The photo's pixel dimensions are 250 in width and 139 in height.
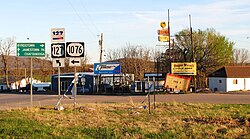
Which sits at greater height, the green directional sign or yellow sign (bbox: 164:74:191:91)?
the green directional sign

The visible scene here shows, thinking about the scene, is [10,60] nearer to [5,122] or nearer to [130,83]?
[130,83]

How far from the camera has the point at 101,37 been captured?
169ft

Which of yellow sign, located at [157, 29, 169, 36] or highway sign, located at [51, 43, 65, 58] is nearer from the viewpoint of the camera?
highway sign, located at [51, 43, 65, 58]

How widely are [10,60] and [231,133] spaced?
218ft

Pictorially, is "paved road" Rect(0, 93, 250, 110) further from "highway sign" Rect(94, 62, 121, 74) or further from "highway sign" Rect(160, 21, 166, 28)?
"highway sign" Rect(160, 21, 166, 28)

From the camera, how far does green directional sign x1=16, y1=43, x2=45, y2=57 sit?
766 inches

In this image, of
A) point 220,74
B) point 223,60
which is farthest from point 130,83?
point 223,60

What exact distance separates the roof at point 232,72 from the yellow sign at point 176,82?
13.8m

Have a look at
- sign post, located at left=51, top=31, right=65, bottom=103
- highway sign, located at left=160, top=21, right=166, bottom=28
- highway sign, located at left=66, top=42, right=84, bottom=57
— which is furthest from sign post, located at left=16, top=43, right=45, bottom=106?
highway sign, located at left=160, top=21, right=166, bottom=28

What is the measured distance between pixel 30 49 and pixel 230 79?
39.9 meters

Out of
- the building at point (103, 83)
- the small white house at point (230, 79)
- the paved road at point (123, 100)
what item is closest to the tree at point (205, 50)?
the small white house at point (230, 79)

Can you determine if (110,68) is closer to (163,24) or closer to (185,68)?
(163,24)

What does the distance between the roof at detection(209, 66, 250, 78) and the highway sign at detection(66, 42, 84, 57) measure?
39.2 meters

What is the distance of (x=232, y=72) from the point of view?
177 feet
